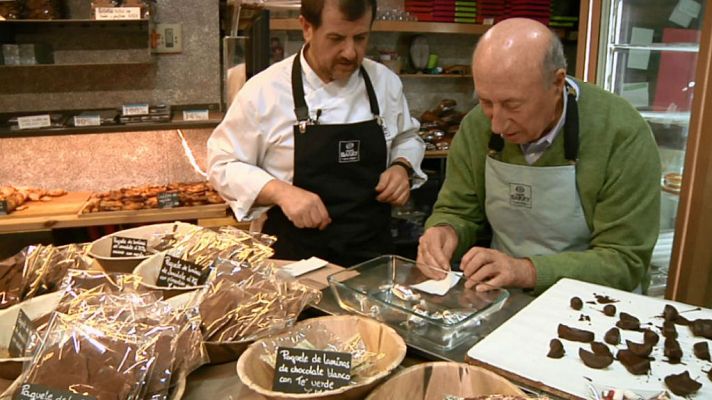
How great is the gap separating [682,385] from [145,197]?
2659mm

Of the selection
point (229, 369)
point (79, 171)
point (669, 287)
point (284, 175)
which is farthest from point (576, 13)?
point (229, 369)

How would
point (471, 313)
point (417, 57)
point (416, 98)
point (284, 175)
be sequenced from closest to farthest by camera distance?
point (471, 313)
point (284, 175)
point (417, 57)
point (416, 98)

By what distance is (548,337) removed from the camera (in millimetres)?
1113

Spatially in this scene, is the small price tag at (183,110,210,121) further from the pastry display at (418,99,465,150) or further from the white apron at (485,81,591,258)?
the white apron at (485,81,591,258)

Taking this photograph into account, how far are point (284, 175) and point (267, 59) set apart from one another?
0.82m

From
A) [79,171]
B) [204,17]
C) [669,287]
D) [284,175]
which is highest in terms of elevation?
[204,17]

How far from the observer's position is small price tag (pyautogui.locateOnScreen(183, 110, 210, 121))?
3.14 metres

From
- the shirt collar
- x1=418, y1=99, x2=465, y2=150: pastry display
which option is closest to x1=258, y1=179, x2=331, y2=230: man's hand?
the shirt collar

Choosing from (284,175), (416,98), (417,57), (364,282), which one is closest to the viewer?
(364,282)

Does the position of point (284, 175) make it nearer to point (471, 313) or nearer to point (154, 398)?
point (471, 313)

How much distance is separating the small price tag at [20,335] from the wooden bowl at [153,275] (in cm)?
24

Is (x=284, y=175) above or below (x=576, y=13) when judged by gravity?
below

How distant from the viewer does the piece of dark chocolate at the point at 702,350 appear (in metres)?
1.04

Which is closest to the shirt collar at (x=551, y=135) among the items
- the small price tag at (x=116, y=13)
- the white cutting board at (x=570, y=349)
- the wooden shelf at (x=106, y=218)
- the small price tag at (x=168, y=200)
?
the white cutting board at (x=570, y=349)
